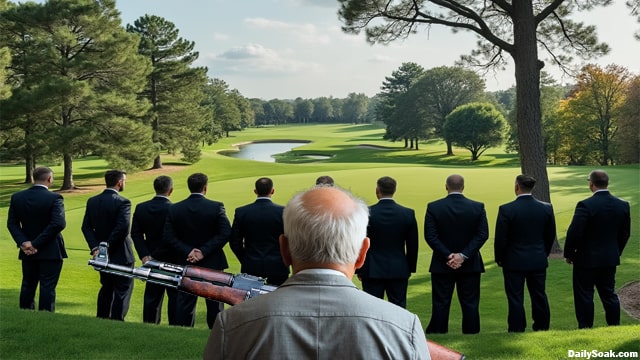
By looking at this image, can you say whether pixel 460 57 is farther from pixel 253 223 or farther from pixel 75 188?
pixel 75 188

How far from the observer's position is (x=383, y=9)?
13.4 meters

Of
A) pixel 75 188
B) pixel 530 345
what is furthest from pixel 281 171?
pixel 530 345

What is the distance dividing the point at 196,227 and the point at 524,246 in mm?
3897

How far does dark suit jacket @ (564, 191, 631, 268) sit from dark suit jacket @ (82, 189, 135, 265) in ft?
18.4

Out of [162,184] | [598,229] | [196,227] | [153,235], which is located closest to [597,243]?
[598,229]

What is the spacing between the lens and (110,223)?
694 centimetres

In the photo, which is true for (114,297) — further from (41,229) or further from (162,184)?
(162,184)

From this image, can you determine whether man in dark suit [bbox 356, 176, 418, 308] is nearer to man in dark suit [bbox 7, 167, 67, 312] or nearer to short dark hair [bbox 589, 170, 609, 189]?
short dark hair [bbox 589, 170, 609, 189]

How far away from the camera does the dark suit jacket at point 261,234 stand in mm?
6316

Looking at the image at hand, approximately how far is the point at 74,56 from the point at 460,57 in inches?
892

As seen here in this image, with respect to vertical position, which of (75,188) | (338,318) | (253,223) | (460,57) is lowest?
(75,188)

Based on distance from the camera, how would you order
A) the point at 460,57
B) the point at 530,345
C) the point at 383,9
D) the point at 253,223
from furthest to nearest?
the point at 460,57
the point at 383,9
the point at 253,223
the point at 530,345

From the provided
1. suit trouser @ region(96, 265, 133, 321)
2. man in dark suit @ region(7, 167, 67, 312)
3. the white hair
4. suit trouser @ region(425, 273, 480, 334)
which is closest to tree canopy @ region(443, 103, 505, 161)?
suit trouser @ region(425, 273, 480, 334)

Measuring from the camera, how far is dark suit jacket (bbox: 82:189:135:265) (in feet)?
22.6
